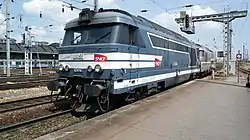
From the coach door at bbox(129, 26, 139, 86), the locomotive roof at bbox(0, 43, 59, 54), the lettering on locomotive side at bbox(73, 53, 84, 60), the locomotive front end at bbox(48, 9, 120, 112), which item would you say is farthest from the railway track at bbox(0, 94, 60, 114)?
the locomotive roof at bbox(0, 43, 59, 54)

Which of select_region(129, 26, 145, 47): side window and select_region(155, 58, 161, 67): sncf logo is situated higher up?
select_region(129, 26, 145, 47): side window

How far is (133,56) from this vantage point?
10031 mm

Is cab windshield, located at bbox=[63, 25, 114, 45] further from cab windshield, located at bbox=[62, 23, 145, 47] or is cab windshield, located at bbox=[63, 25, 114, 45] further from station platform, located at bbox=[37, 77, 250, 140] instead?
station platform, located at bbox=[37, 77, 250, 140]

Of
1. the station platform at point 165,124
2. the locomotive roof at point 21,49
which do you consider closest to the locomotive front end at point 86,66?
the station platform at point 165,124

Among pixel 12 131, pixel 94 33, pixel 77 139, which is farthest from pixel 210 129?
pixel 12 131

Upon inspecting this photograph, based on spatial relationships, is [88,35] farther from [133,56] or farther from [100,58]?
[133,56]

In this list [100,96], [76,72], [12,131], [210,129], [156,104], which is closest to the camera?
[210,129]

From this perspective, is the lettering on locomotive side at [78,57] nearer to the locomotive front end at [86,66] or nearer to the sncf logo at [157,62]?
the locomotive front end at [86,66]

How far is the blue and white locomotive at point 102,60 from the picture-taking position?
8930 mm

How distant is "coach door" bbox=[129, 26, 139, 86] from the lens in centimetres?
992

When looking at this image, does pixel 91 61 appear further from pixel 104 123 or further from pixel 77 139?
pixel 77 139

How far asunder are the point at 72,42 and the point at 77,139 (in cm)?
477

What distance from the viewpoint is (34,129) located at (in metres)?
8.19

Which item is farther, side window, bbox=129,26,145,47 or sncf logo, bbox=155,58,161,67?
sncf logo, bbox=155,58,161,67
